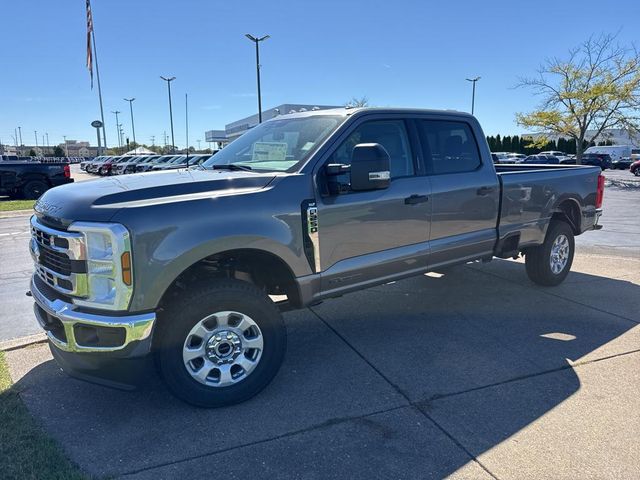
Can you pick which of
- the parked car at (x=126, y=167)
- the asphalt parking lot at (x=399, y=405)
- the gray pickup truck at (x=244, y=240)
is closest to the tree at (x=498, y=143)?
the parked car at (x=126, y=167)

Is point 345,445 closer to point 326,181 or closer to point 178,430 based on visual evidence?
point 178,430

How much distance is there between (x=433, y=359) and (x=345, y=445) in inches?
55.9

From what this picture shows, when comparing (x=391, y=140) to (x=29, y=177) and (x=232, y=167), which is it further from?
(x=29, y=177)

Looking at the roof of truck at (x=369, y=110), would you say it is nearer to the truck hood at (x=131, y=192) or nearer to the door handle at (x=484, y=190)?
the door handle at (x=484, y=190)

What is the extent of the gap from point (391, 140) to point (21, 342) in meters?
3.79

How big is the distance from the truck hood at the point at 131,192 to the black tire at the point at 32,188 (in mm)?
Answer: 15945

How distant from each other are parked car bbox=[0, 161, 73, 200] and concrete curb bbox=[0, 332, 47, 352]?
1458 cm

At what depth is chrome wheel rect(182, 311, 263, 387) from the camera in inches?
125

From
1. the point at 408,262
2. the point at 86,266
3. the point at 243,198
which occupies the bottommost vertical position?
the point at 408,262

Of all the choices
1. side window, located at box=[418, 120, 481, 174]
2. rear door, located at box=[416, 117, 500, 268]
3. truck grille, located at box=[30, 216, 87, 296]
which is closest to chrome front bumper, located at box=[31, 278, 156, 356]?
truck grille, located at box=[30, 216, 87, 296]

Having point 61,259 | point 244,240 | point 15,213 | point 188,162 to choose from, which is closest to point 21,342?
point 61,259

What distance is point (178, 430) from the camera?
303 cm

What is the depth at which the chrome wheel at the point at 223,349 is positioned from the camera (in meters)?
3.17

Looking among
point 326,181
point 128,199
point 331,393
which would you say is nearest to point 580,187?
point 326,181
